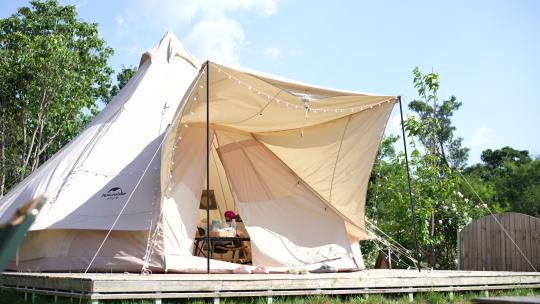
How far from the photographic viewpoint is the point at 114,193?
734 cm

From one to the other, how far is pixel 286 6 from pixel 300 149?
1785mm

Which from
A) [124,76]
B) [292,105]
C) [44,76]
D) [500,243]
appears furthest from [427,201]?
[124,76]

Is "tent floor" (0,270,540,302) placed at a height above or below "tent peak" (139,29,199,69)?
below

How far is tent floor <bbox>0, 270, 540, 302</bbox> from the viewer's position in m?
5.07

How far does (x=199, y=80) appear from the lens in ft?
21.5

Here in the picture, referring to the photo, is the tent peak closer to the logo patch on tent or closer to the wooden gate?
the logo patch on tent

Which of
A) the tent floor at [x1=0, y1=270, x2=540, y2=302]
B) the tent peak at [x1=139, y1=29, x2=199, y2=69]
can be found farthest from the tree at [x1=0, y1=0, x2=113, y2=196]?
the tent floor at [x1=0, y1=270, x2=540, y2=302]

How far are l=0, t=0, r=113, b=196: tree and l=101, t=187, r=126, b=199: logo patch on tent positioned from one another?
29.5 feet

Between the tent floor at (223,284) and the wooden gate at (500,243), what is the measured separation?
140 centimetres

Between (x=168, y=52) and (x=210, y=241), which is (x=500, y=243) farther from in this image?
(x=168, y=52)

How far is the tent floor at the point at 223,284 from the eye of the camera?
507cm

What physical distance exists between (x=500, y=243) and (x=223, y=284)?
466 centimetres

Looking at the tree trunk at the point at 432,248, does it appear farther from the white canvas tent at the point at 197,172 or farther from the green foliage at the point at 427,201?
the white canvas tent at the point at 197,172

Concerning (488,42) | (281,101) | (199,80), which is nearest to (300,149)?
(281,101)
